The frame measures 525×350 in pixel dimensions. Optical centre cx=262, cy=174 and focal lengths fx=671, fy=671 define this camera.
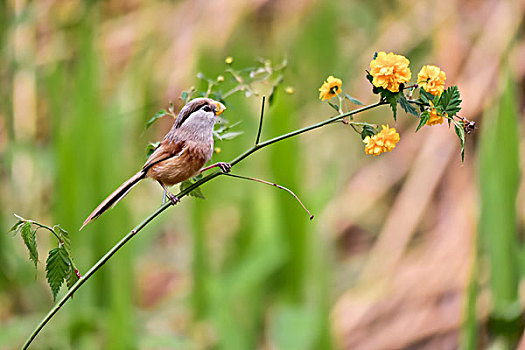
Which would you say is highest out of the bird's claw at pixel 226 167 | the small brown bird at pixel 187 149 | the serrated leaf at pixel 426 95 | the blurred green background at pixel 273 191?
the blurred green background at pixel 273 191

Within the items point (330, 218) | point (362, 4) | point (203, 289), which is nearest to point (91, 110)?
point (203, 289)

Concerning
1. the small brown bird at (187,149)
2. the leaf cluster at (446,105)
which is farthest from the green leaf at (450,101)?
the small brown bird at (187,149)

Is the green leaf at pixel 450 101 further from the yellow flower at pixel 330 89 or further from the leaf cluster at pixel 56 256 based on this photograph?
the leaf cluster at pixel 56 256

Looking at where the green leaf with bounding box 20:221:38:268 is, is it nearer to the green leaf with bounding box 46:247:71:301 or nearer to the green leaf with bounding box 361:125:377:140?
the green leaf with bounding box 46:247:71:301

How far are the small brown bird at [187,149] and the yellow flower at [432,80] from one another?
9cm

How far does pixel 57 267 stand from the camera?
294mm

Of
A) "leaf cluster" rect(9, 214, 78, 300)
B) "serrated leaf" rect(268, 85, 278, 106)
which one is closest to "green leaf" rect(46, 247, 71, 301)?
"leaf cluster" rect(9, 214, 78, 300)

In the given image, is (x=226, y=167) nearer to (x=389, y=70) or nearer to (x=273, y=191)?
(x=389, y=70)

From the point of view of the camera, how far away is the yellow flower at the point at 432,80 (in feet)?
0.98

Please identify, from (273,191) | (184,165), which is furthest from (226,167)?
(273,191)

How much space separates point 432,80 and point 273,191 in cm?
93

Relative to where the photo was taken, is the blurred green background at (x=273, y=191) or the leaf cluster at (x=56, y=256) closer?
the leaf cluster at (x=56, y=256)

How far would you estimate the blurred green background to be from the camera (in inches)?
41.1

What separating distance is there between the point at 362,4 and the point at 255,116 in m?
0.55
